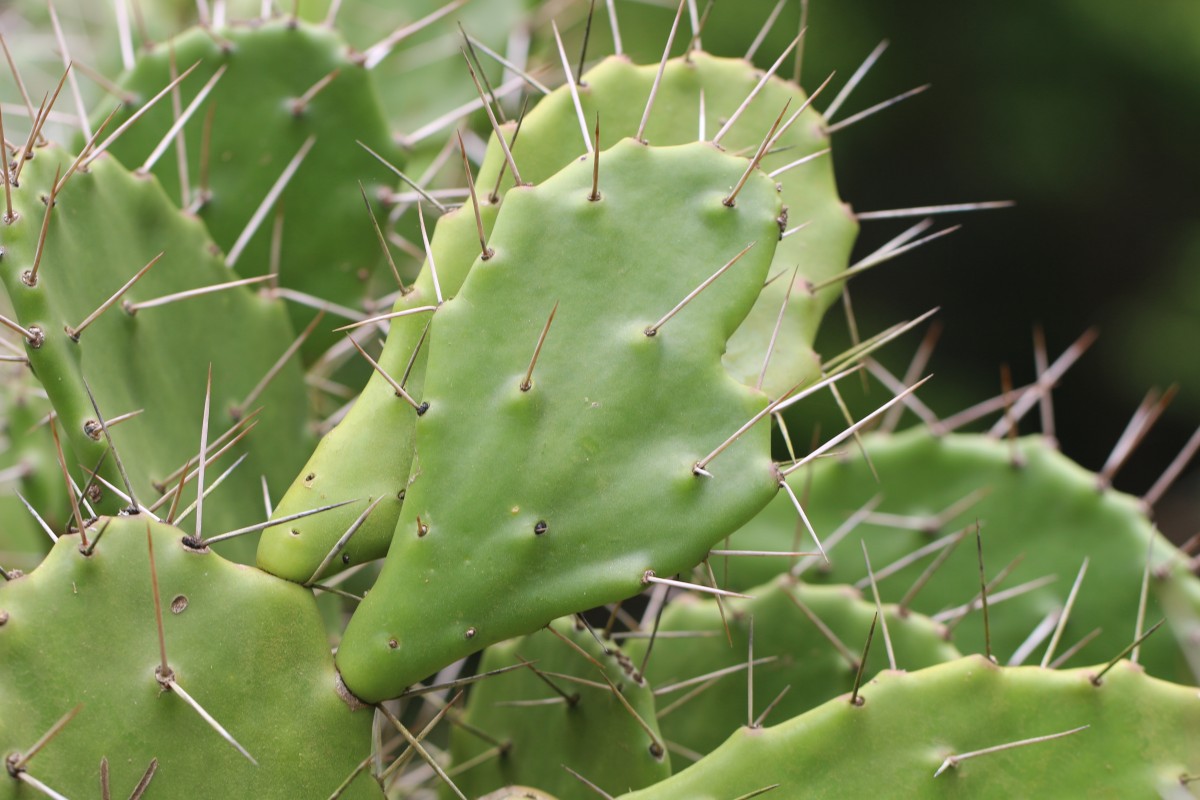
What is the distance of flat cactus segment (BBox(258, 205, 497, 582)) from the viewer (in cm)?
79

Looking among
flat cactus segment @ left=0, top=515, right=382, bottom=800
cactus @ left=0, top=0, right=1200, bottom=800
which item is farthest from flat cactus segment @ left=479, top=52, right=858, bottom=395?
flat cactus segment @ left=0, top=515, right=382, bottom=800

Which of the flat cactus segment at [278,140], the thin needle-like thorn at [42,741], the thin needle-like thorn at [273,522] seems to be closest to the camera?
the thin needle-like thorn at [42,741]

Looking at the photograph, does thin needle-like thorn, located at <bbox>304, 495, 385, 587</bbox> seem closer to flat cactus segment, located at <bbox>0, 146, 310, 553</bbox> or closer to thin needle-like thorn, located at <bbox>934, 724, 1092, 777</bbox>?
flat cactus segment, located at <bbox>0, 146, 310, 553</bbox>

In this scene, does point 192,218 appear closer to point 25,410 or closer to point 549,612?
point 25,410

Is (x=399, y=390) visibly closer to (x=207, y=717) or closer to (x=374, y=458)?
(x=374, y=458)

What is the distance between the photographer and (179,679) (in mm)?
707

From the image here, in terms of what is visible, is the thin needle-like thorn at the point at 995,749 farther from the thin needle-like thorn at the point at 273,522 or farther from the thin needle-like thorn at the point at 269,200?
the thin needle-like thorn at the point at 269,200

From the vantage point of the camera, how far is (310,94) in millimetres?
1141

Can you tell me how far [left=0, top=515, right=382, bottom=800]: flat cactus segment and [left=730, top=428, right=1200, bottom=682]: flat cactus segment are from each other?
22.3 inches

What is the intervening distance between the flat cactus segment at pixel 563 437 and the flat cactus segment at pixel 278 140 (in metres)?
0.45

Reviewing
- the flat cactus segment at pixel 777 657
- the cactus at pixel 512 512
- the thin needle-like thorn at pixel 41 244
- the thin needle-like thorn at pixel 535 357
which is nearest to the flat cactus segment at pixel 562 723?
the cactus at pixel 512 512

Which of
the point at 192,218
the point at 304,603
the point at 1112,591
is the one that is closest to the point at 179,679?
the point at 304,603

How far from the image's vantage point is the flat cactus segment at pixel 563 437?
0.75 meters

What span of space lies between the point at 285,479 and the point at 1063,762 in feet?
2.26
